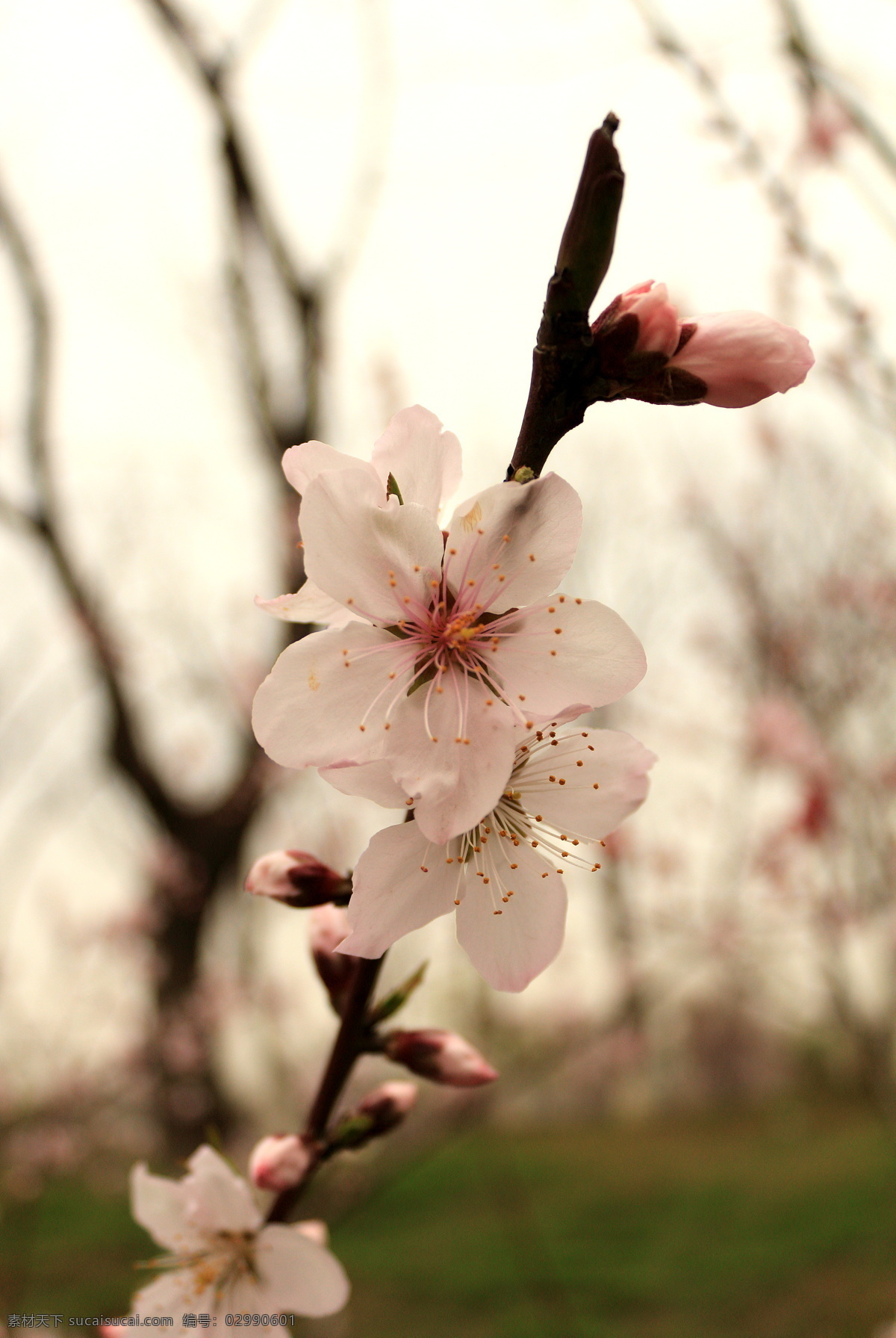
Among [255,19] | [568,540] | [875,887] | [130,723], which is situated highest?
[255,19]

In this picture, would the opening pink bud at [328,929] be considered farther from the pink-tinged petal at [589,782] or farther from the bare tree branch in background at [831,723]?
the bare tree branch in background at [831,723]

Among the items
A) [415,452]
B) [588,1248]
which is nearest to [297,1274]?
[415,452]

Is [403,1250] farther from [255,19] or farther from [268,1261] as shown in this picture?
[255,19]

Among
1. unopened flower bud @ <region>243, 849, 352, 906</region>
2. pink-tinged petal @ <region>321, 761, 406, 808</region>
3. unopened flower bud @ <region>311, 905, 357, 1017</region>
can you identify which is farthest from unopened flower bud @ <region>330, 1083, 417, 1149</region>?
pink-tinged petal @ <region>321, 761, 406, 808</region>

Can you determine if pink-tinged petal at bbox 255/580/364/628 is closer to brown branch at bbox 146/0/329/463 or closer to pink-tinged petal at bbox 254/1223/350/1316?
pink-tinged petal at bbox 254/1223/350/1316

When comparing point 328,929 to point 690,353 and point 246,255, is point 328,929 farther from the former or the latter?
point 246,255

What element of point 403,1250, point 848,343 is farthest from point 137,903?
point 848,343
